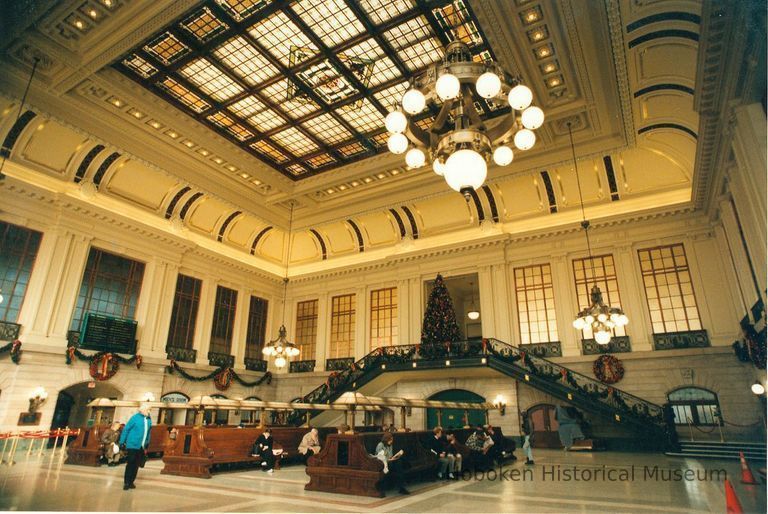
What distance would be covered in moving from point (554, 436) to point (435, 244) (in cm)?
787

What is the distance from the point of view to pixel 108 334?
44.4 ft

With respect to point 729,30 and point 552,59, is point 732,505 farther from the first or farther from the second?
point 552,59

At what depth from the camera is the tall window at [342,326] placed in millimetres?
18391

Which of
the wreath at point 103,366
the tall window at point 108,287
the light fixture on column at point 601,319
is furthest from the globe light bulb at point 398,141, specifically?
the tall window at point 108,287

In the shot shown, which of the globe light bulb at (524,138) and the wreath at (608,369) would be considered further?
the wreath at (608,369)

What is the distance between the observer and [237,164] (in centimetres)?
1433

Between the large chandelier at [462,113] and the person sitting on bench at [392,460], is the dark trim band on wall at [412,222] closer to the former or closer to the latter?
the person sitting on bench at [392,460]

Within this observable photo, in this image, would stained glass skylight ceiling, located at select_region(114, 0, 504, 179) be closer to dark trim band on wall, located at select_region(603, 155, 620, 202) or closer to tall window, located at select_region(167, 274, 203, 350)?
dark trim band on wall, located at select_region(603, 155, 620, 202)

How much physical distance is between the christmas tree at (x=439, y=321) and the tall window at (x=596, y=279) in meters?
4.06

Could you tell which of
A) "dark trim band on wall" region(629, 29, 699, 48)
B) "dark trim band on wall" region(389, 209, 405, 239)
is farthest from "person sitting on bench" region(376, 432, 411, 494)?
"dark trim band on wall" region(389, 209, 405, 239)

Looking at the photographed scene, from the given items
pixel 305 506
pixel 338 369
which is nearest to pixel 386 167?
pixel 338 369

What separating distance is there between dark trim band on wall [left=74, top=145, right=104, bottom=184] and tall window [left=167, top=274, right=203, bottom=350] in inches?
178

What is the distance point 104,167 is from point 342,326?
10.2 m

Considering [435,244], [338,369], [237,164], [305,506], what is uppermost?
[237,164]
